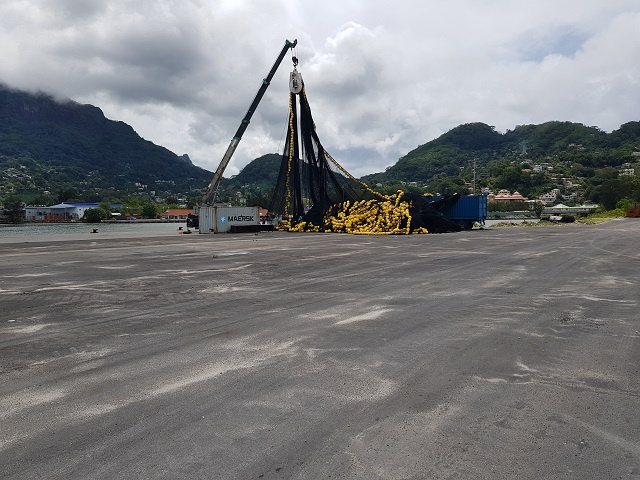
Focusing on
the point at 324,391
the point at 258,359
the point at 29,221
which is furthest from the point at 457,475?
the point at 29,221

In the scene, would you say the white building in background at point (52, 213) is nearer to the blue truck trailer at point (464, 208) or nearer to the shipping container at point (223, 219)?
the shipping container at point (223, 219)

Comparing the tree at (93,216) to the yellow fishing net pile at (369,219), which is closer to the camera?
the yellow fishing net pile at (369,219)

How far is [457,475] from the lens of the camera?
10.4ft

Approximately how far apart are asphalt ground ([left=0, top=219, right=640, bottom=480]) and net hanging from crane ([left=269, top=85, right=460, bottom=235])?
2840 centimetres

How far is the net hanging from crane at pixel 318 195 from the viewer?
128 feet

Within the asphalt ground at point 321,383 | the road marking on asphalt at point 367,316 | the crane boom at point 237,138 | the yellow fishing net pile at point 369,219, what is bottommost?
the road marking on asphalt at point 367,316

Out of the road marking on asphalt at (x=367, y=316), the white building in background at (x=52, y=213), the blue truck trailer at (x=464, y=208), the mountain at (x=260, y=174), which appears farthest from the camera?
the mountain at (x=260, y=174)

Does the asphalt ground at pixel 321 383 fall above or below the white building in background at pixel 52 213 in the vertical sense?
below

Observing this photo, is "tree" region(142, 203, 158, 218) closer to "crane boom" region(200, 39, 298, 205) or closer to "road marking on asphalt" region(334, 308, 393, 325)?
"crane boom" region(200, 39, 298, 205)

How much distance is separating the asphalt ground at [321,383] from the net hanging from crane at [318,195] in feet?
93.2

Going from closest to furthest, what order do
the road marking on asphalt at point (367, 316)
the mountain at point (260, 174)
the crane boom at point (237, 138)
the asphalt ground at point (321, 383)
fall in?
the asphalt ground at point (321, 383), the road marking on asphalt at point (367, 316), the crane boom at point (237, 138), the mountain at point (260, 174)

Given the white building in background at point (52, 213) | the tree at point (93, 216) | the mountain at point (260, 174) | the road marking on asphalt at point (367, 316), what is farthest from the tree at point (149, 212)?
the road marking on asphalt at point (367, 316)

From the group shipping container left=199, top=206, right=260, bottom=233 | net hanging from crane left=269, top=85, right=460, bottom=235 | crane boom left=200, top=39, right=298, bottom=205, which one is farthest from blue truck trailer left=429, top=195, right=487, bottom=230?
crane boom left=200, top=39, right=298, bottom=205

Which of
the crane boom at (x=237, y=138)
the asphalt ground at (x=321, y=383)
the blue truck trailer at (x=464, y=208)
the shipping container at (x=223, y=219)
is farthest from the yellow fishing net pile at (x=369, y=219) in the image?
the asphalt ground at (x=321, y=383)
